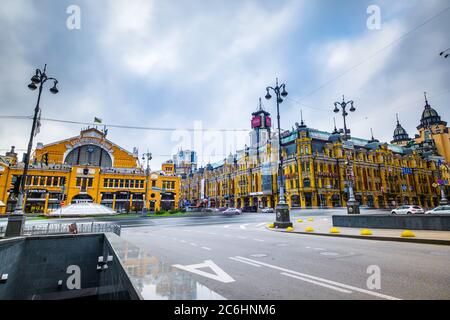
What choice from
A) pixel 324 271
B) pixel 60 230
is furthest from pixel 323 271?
pixel 60 230

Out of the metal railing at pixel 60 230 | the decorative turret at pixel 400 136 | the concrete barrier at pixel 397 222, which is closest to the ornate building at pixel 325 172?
the decorative turret at pixel 400 136

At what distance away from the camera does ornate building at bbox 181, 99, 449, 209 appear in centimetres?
5219

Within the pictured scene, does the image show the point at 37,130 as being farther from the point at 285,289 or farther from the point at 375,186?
the point at 375,186

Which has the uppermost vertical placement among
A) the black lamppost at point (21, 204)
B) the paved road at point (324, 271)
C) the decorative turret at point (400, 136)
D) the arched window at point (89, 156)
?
the decorative turret at point (400, 136)

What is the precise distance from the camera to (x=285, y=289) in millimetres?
4812

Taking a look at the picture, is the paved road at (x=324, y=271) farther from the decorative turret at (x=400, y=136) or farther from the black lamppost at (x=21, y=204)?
the decorative turret at (x=400, y=136)

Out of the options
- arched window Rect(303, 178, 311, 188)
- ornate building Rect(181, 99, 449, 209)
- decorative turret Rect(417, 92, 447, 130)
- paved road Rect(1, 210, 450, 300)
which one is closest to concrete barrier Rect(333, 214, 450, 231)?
paved road Rect(1, 210, 450, 300)

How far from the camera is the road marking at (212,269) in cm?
567

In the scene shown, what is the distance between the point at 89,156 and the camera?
63.0 meters

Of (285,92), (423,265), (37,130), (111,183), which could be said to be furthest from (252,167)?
(423,265)

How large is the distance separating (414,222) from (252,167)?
53.6m

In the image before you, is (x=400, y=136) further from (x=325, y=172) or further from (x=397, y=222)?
(x=397, y=222)

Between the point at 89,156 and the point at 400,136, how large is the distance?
362 ft

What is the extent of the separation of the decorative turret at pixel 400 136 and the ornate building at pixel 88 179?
8809cm
